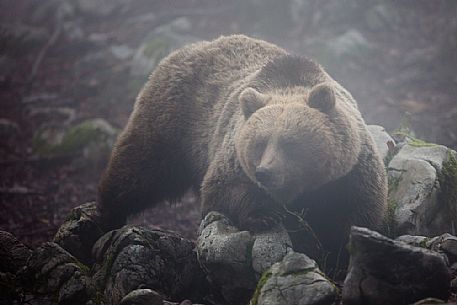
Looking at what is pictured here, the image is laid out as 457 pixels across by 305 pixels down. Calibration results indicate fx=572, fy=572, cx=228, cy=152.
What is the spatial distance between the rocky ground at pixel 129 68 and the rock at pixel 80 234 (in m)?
1.79

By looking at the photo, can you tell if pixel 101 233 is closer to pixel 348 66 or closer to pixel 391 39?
pixel 348 66

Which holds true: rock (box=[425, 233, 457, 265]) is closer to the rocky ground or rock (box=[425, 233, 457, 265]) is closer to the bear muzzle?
the bear muzzle

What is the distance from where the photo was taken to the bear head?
5.37 m

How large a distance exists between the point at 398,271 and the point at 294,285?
833mm

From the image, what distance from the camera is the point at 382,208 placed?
5.88m

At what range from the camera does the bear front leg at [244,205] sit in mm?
5738

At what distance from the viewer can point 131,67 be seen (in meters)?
15.3

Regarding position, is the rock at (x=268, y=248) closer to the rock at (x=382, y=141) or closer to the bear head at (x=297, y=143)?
the bear head at (x=297, y=143)

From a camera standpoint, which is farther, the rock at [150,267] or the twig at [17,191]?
the twig at [17,191]

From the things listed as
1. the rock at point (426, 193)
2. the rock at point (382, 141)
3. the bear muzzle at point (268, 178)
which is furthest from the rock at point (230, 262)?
the rock at point (382, 141)

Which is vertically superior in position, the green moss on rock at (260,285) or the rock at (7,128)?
the green moss on rock at (260,285)


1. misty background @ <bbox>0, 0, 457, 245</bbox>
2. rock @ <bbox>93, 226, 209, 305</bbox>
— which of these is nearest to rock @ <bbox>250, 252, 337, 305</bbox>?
rock @ <bbox>93, 226, 209, 305</bbox>

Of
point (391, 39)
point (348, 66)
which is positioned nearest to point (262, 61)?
point (348, 66)

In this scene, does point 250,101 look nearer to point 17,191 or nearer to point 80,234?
point 80,234
